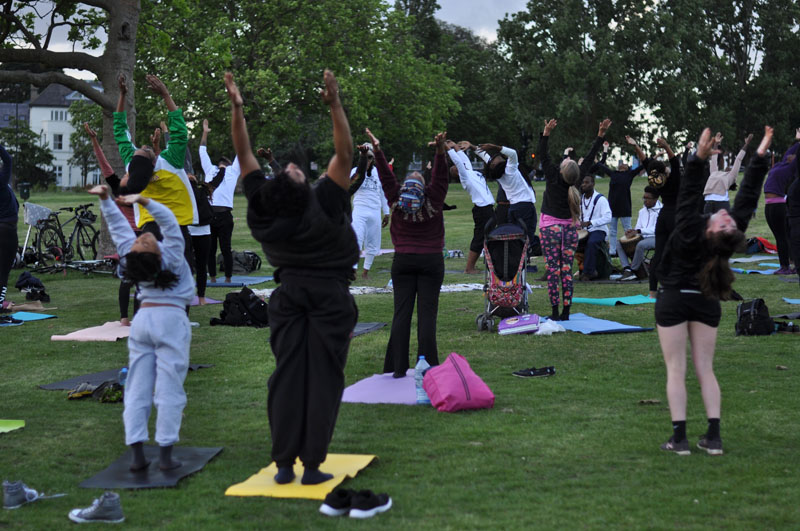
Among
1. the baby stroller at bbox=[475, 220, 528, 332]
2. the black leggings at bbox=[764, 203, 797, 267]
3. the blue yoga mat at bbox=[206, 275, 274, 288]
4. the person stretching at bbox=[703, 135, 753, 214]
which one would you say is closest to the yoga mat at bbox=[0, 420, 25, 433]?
the baby stroller at bbox=[475, 220, 528, 332]

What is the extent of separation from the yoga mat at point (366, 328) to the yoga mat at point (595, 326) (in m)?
2.26

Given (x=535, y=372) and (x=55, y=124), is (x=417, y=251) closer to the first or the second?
(x=535, y=372)

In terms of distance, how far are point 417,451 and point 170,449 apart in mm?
1610

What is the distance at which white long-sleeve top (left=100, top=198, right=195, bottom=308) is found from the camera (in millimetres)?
5676

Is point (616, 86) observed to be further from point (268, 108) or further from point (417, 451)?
point (417, 451)

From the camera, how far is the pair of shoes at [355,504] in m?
4.93

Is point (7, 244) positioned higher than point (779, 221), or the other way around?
point (779, 221)

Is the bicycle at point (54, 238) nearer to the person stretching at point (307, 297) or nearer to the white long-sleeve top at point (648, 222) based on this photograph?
the white long-sleeve top at point (648, 222)

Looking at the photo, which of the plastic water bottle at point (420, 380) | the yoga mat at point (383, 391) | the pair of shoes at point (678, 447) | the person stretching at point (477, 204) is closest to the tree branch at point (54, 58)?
the person stretching at point (477, 204)

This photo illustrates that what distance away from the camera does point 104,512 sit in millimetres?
4848

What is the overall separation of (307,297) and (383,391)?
9.34 ft

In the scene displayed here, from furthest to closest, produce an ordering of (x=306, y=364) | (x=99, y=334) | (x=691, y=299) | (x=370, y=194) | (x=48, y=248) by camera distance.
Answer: (x=48, y=248) < (x=370, y=194) < (x=99, y=334) < (x=691, y=299) < (x=306, y=364)

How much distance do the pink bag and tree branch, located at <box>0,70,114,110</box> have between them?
536 inches

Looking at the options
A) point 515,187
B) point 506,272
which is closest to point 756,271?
point 515,187
